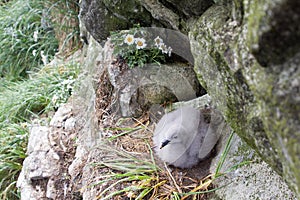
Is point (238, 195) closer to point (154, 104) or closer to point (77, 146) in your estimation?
point (154, 104)

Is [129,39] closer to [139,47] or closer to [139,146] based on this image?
[139,47]

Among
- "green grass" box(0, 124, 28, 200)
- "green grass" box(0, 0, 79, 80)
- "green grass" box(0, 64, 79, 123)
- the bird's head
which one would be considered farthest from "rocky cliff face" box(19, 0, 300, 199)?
"green grass" box(0, 0, 79, 80)

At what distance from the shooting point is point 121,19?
2441 millimetres

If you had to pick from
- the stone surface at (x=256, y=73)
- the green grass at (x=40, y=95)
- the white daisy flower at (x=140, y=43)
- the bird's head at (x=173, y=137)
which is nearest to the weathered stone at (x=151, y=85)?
the white daisy flower at (x=140, y=43)

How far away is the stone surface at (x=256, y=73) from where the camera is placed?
89cm

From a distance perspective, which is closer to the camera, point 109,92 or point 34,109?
point 109,92

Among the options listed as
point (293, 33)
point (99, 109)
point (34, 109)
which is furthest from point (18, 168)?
point (293, 33)

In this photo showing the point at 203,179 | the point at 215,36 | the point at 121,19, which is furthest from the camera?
the point at 121,19

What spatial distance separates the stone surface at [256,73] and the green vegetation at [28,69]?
7.96ft

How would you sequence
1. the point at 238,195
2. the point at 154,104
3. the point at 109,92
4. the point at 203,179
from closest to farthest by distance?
the point at 238,195 → the point at 203,179 → the point at 154,104 → the point at 109,92

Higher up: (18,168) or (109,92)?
(109,92)

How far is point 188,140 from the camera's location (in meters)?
2.16

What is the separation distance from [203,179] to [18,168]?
2.03 meters

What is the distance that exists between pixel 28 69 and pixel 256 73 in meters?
4.09
